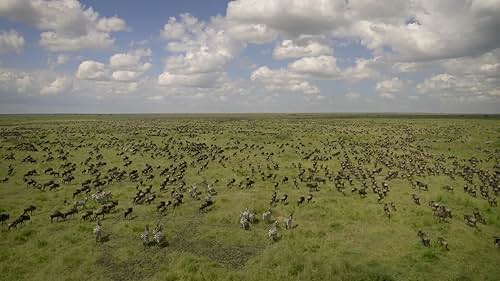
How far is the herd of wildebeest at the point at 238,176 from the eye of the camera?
29.1m

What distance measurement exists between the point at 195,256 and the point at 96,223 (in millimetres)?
10019

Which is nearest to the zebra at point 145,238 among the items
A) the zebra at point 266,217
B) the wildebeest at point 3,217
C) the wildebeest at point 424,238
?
the zebra at point 266,217

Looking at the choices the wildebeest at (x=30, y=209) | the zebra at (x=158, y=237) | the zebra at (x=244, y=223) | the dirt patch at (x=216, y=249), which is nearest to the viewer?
the dirt patch at (x=216, y=249)

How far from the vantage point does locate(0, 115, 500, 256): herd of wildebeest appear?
29.1 meters

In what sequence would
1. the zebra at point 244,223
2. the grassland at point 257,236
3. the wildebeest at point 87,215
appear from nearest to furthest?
the grassland at point 257,236, the zebra at point 244,223, the wildebeest at point 87,215

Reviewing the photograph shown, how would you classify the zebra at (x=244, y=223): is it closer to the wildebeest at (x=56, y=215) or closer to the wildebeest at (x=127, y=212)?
the wildebeest at (x=127, y=212)

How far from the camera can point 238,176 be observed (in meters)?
45.3

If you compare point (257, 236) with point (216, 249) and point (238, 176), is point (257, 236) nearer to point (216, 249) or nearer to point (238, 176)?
point (216, 249)

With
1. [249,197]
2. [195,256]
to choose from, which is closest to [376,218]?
[249,197]

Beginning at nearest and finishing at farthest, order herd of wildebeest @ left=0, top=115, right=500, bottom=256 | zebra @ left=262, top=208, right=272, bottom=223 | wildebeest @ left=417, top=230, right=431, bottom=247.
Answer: wildebeest @ left=417, top=230, right=431, bottom=247
zebra @ left=262, top=208, right=272, bottom=223
herd of wildebeest @ left=0, top=115, right=500, bottom=256

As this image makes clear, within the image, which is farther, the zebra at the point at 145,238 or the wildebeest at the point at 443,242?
the zebra at the point at 145,238

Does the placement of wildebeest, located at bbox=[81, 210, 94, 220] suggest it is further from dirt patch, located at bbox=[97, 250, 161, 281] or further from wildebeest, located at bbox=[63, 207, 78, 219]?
dirt patch, located at bbox=[97, 250, 161, 281]

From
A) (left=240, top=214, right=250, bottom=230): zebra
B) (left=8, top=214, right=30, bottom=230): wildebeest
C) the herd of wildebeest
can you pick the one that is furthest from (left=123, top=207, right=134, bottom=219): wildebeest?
(left=240, top=214, right=250, bottom=230): zebra

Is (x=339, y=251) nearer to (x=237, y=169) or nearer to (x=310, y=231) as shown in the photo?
(x=310, y=231)
